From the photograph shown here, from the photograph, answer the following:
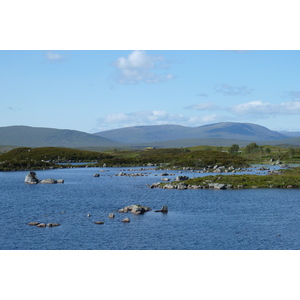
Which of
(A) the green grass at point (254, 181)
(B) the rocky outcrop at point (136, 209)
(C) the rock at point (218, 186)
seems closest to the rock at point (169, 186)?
(A) the green grass at point (254, 181)

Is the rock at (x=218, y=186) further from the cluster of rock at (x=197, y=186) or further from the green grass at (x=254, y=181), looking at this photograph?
the green grass at (x=254, y=181)

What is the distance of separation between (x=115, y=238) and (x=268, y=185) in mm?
50568

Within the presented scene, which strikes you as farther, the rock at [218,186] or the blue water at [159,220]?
the rock at [218,186]

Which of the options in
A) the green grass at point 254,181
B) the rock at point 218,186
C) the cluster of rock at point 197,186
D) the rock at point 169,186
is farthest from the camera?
the rock at point 169,186

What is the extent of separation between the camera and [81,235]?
49062 mm

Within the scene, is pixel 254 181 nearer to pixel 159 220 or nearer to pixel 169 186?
pixel 169 186

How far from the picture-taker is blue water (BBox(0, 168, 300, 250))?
150ft

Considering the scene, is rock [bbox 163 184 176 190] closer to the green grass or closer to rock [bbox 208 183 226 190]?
the green grass

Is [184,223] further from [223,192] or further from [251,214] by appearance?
[223,192]

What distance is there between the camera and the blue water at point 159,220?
4566cm

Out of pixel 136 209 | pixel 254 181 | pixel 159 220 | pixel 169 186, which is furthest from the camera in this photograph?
pixel 254 181

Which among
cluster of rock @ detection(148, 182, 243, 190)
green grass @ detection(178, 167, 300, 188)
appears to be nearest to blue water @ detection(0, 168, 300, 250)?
cluster of rock @ detection(148, 182, 243, 190)

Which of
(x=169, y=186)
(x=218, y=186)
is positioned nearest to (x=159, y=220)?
(x=218, y=186)

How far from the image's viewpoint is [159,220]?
57.2 metres
